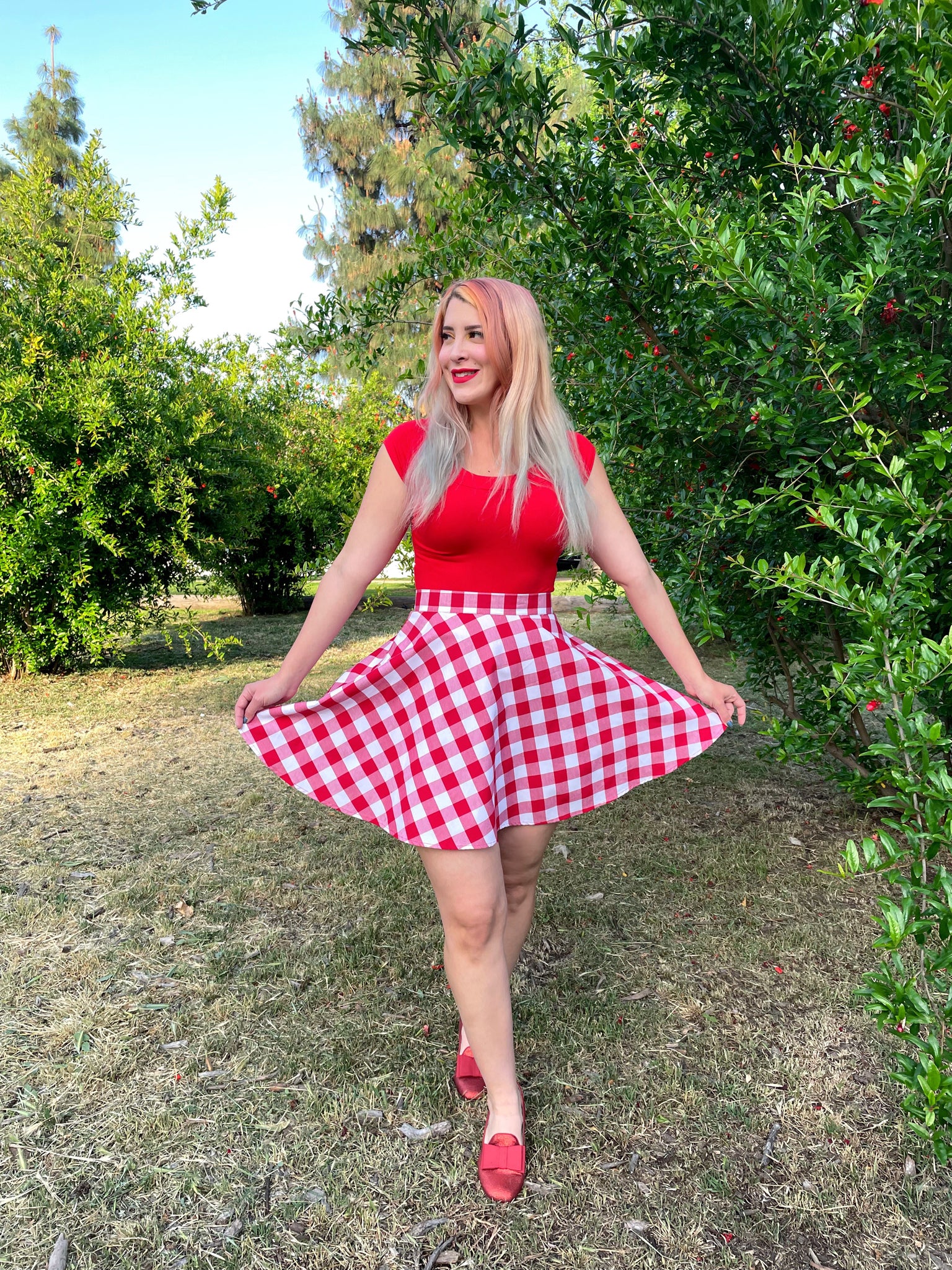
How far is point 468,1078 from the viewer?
7.91 feet

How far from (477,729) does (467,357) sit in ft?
2.95

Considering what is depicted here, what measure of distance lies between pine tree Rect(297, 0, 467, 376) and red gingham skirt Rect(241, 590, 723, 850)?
18.9m

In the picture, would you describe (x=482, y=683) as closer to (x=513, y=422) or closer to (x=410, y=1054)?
(x=513, y=422)

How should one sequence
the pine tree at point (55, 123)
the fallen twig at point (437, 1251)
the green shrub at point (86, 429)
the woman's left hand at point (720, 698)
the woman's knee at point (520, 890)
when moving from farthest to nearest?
the pine tree at point (55, 123)
the green shrub at point (86, 429)
the woman's knee at point (520, 890)
the woman's left hand at point (720, 698)
the fallen twig at point (437, 1251)

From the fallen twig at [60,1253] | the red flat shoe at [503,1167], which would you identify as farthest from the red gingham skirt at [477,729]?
the fallen twig at [60,1253]

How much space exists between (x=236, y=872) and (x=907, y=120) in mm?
3847

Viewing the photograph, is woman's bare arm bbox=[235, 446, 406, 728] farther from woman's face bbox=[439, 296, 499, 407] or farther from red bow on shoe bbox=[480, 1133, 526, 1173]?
red bow on shoe bbox=[480, 1133, 526, 1173]

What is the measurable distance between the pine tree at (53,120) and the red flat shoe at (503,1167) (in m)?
20.7

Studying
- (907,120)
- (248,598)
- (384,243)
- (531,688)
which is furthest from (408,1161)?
(384,243)

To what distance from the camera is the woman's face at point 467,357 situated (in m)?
2.11

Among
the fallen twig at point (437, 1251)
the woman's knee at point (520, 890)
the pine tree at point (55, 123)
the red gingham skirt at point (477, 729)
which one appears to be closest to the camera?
the fallen twig at point (437, 1251)

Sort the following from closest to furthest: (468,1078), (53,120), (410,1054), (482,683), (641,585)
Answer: (482,683)
(641,585)
(468,1078)
(410,1054)
(53,120)

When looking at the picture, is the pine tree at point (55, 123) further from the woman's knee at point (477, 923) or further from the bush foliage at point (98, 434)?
the woman's knee at point (477, 923)

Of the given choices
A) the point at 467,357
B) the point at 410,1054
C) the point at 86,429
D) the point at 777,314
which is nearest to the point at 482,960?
the point at 410,1054
